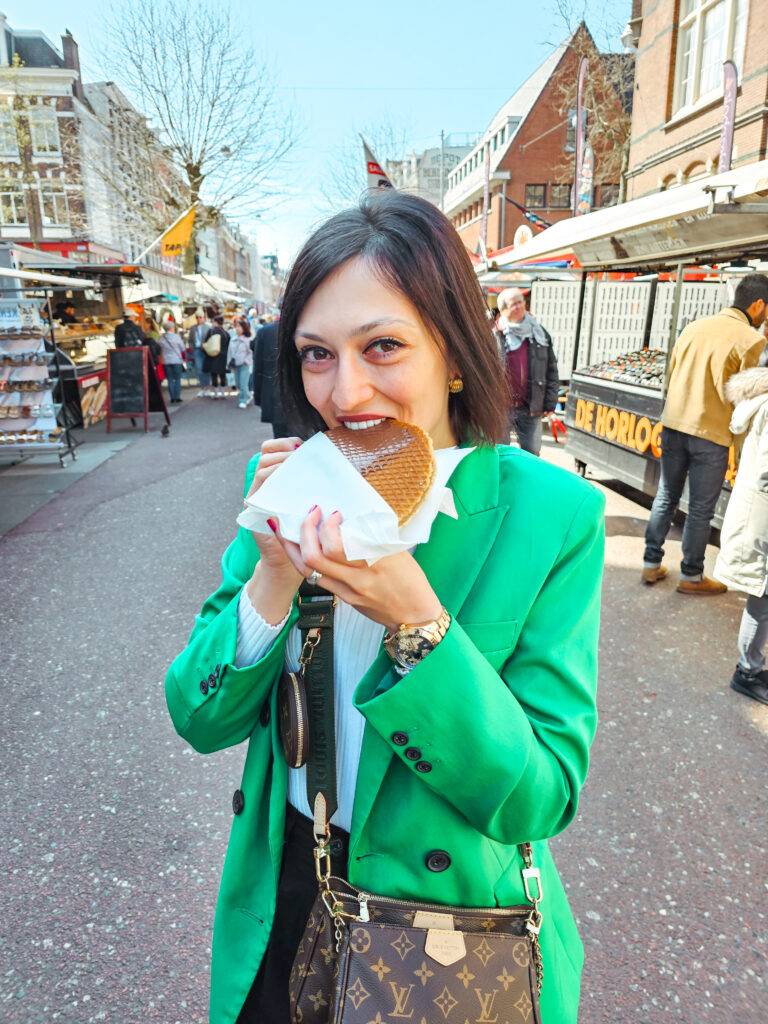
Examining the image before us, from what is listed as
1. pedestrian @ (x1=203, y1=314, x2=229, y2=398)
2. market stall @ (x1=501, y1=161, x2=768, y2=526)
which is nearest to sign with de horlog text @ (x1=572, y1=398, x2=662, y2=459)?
market stall @ (x1=501, y1=161, x2=768, y2=526)

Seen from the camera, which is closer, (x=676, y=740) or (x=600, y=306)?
(x=676, y=740)

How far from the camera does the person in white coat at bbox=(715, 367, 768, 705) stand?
3818 millimetres

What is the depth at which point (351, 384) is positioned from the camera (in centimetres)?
108

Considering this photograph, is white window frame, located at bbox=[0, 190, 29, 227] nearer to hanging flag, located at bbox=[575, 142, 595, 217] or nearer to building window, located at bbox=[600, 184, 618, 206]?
hanging flag, located at bbox=[575, 142, 595, 217]

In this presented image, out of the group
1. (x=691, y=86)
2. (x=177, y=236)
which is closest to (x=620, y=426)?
(x=691, y=86)

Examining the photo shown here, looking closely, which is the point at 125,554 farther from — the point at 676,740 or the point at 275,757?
the point at 275,757

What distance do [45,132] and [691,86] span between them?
101 ft

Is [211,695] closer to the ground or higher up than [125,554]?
higher up

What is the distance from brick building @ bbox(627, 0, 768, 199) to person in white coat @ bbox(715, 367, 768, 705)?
1151 centimetres

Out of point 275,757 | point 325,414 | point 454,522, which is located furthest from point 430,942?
point 325,414

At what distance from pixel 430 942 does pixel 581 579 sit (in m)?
0.58

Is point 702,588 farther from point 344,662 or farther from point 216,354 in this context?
point 216,354

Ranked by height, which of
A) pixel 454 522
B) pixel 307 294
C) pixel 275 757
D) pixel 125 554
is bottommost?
pixel 125 554

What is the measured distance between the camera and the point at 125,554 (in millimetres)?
6324
